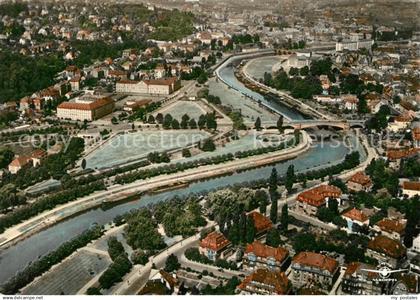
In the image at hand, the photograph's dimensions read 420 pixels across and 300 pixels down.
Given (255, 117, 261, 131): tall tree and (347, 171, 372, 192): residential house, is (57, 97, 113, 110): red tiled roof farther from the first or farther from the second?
(347, 171, 372, 192): residential house

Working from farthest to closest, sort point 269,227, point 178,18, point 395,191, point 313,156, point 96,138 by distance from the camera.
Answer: point 178,18
point 96,138
point 313,156
point 395,191
point 269,227

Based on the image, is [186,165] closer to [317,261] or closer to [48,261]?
[48,261]

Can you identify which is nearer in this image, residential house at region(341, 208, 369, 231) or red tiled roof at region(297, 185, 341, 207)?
residential house at region(341, 208, 369, 231)

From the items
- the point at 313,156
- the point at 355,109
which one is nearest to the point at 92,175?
the point at 313,156

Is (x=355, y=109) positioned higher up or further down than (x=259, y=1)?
further down

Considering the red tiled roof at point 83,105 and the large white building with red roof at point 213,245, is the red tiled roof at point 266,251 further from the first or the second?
the red tiled roof at point 83,105

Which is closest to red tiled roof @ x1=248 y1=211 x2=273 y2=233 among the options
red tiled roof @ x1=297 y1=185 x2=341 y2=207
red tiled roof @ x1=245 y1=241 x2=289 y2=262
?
red tiled roof @ x1=245 y1=241 x2=289 y2=262

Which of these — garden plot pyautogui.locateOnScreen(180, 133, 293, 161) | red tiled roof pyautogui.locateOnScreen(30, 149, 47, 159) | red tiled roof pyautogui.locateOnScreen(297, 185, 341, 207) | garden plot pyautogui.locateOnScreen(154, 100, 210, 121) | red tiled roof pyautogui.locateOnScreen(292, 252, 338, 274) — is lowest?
garden plot pyautogui.locateOnScreen(154, 100, 210, 121)

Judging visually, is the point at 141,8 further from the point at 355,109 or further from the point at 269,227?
the point at 269,227
